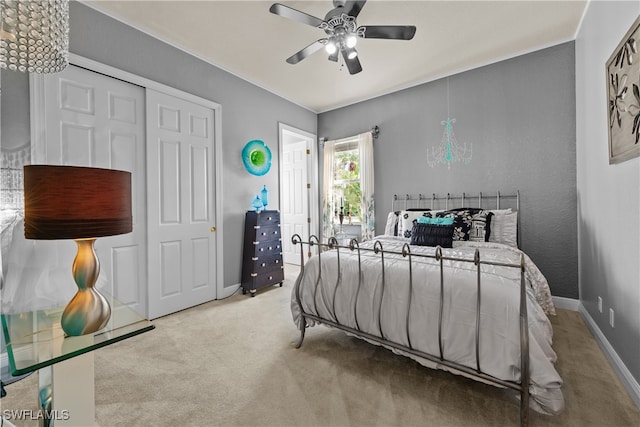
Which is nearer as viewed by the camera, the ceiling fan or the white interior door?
the ceiling fan

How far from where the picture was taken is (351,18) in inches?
80.0

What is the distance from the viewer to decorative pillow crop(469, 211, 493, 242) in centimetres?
276

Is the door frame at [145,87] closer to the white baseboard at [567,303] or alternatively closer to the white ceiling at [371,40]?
the white ceiling at [371,40]

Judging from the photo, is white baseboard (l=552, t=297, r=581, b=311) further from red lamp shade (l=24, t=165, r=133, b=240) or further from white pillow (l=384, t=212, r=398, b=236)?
red lamp shade (l=24, t=165, r=133, b=240)

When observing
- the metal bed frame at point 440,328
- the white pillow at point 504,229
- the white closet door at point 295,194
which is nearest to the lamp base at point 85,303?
the metal bed frame at point 440,328

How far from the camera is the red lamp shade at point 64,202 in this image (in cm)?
97

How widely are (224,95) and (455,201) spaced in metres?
3.24

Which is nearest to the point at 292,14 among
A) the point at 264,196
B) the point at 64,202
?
the point at 64,202

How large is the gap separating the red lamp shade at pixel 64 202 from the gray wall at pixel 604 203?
263 centimetres

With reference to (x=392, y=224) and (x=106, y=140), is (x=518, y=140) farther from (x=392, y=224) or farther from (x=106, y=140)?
(x=106, y=140)

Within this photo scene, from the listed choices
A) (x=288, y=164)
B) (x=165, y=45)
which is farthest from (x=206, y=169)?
(x=288, y=164)

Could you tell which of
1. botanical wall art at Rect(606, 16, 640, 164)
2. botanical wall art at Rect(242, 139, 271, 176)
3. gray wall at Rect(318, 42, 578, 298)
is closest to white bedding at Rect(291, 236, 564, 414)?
botanical wall art at Rect(606, 16, 640, 164)

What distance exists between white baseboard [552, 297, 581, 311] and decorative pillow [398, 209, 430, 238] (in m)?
1.65

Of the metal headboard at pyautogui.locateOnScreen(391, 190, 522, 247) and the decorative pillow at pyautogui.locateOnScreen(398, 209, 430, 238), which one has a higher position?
the metal headboard at pyautogui.locateOnScreen(391, 190, 522, 247)
